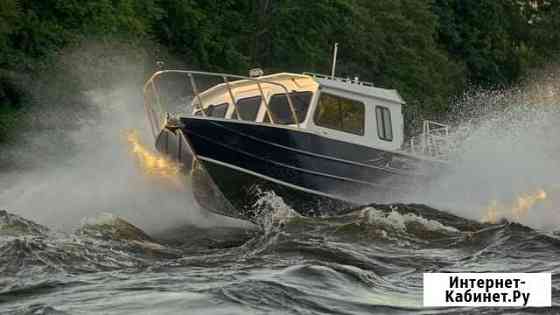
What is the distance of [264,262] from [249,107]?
6.38 meters

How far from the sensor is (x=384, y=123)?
25.0 m

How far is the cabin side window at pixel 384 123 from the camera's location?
24.9 m

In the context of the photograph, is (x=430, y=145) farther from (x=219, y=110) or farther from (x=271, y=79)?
(x=219, y=110)

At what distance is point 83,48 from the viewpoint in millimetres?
37781

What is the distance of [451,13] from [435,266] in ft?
180

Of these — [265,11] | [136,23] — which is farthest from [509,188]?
[265,11]

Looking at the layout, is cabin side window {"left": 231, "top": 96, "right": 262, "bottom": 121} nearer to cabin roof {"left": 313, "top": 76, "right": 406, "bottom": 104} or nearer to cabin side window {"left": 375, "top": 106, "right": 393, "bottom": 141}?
cabin roof {"left": 313, "top": 76, "right": 406, "bottom": 104}

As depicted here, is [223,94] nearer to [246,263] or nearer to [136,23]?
[246,263]

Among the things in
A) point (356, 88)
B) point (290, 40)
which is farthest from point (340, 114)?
point (290, 40)

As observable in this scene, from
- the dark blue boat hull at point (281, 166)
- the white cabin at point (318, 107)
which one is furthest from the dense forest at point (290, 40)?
the dark blue boat hull at point (281, 166)

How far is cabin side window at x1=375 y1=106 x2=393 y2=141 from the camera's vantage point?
2486 centimetres

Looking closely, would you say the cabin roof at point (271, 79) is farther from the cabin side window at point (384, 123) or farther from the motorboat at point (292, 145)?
the cabin side window at point (384, 123)

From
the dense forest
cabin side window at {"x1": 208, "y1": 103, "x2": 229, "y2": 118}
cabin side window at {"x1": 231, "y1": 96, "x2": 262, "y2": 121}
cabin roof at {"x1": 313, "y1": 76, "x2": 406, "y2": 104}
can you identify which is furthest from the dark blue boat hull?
the dense forest

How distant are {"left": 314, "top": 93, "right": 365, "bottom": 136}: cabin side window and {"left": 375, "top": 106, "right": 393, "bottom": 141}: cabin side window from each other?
38 cm
